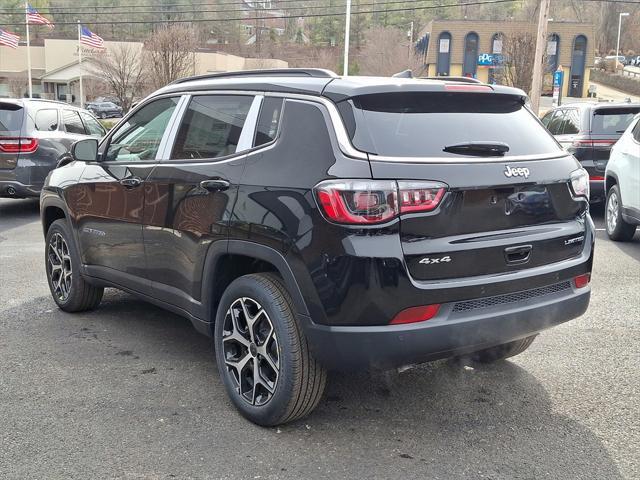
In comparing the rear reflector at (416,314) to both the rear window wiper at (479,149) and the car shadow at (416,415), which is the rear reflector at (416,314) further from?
the rear window wiper at (479,149)

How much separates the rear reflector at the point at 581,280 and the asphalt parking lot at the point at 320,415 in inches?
26.8

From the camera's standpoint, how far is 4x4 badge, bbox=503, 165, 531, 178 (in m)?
3.43

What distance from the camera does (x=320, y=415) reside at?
378 cm

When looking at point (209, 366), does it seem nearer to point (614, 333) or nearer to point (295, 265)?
point (295, 265)

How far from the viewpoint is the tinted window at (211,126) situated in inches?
154

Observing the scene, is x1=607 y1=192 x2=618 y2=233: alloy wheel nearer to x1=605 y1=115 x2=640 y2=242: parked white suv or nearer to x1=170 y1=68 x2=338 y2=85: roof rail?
x1=605 y1=115 x2=640 y2=242: parked white suv

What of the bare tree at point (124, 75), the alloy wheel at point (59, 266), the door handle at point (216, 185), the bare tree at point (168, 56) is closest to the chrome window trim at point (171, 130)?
the door handle at point (216, 185)

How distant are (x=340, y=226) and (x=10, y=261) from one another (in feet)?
18.8

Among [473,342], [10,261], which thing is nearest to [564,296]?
[473,342]

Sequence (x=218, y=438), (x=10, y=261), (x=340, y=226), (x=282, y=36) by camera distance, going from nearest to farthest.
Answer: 1. (x=340, y=226)
2. (x=218, y=438)
3. (x=10, y=261)
4. (x=282, y=36)

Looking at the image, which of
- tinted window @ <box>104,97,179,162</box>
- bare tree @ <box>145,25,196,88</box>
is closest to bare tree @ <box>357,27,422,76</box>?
bare tree @ <box>145,25,196,88</box>

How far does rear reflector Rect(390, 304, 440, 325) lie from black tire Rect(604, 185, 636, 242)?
616 cm

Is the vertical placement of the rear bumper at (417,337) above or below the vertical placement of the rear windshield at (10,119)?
below

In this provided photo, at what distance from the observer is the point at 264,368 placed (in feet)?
11.9
